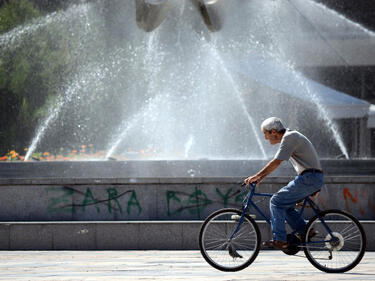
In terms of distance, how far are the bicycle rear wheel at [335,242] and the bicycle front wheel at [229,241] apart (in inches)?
19.6

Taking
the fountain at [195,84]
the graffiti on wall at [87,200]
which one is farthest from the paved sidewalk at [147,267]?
the fountain at [195,84]

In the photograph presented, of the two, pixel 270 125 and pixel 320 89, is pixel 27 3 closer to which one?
pixel 320 89

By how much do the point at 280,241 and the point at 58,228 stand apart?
4.23 m

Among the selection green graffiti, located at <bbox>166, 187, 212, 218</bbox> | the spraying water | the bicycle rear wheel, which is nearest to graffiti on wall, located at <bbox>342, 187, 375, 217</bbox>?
green graffiti, located at <bbox>166, 187, 212, 218</bbox>

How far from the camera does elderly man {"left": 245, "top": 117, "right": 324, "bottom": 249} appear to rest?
6.79m

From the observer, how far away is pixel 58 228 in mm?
10219

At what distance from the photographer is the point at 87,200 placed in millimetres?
10906

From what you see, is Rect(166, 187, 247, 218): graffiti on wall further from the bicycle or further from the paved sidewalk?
the bicycle

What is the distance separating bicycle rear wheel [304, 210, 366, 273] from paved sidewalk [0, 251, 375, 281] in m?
0.12

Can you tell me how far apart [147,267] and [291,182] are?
1.80m

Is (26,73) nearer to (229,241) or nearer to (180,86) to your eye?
(180,86)

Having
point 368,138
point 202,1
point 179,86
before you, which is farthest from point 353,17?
point 202,1

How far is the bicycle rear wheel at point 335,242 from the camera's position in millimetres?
6910

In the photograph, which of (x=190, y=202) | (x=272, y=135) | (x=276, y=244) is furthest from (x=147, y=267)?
(x=190, y=202)
